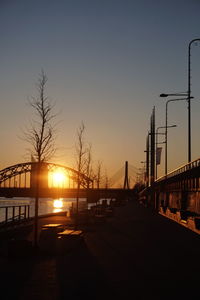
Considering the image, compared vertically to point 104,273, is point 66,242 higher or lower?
higher

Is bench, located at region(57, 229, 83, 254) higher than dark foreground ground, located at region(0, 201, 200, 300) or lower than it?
higher

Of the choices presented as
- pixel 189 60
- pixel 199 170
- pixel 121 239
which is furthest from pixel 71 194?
pixel 121 239

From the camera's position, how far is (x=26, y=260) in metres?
18.6

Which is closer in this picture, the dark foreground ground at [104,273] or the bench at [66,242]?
the dark foreground ground at [104,273]

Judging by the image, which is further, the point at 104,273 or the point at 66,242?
the point at 66,242

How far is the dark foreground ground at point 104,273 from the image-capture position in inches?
502

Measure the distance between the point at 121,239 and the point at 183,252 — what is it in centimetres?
604

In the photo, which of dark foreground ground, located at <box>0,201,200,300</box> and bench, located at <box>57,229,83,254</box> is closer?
dark foreground ground, located at <box>0,201,200,300</box>

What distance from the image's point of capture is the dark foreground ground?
41.8 feet

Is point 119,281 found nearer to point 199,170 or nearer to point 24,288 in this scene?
point 24,288

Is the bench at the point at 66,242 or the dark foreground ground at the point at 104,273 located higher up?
the bench at the point at 66,242

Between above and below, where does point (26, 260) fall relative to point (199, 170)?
below

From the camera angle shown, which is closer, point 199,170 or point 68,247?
point 68,247

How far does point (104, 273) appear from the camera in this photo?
15.7 metres
